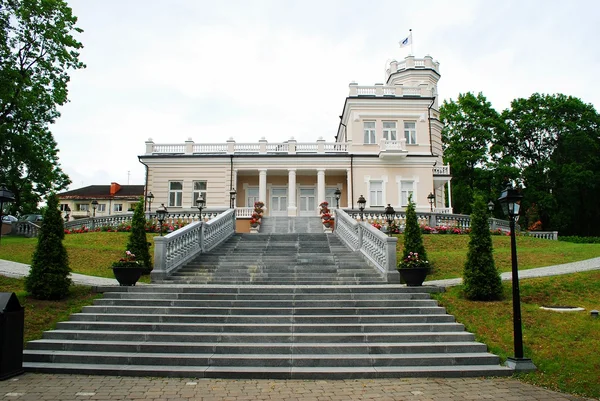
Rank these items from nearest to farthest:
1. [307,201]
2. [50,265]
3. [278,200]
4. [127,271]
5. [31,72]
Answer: [50,265] < [127,271] < [31,72] < [307,201] < [278,200]

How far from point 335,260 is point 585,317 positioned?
7.89 m

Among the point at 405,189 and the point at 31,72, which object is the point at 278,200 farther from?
the point at 31,72

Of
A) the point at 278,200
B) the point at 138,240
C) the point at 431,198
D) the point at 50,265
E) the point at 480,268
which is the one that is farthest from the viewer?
the point at 278,200

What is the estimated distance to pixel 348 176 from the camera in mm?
32031

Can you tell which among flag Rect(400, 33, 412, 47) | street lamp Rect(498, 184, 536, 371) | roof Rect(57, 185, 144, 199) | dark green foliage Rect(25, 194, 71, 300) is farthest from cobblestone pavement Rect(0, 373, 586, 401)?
roof Rect(57, 185, 144, 199)

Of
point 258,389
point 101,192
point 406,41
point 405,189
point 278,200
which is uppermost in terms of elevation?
point 406,41

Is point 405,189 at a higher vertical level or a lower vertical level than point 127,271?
higher

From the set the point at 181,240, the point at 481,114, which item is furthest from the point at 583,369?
the point at 481,114

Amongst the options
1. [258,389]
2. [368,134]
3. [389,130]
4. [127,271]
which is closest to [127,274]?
[127,271]

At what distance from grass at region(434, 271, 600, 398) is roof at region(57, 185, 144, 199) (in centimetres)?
6372

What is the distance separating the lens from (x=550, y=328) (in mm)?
9227

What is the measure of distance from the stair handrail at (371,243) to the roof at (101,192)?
55.3 m

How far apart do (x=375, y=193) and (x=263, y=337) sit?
24.3 metres

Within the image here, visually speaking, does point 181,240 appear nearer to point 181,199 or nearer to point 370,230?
point 370,230
